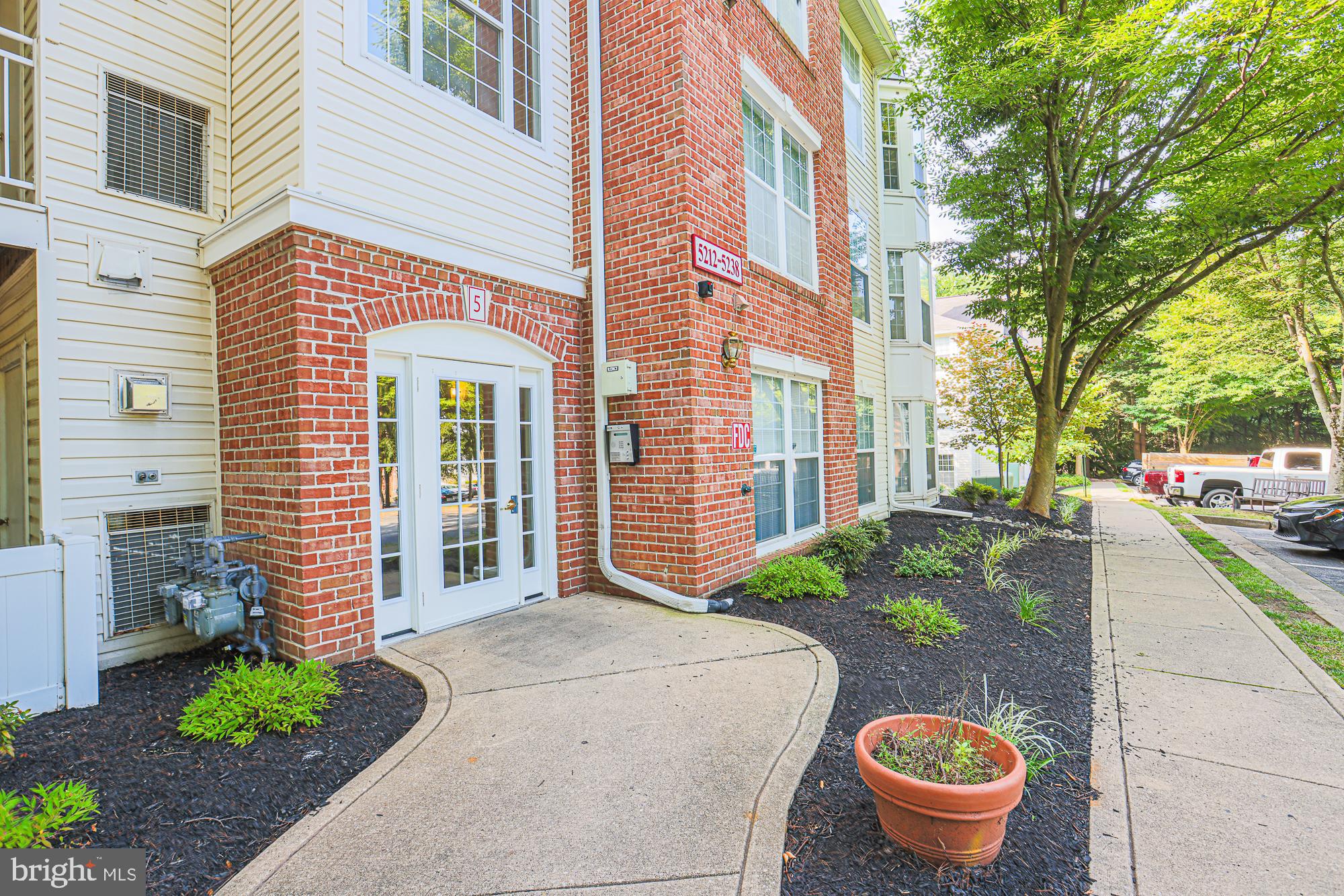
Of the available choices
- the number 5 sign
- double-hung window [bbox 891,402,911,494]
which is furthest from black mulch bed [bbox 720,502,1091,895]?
double-hung window [bbox 891,402,911,494]

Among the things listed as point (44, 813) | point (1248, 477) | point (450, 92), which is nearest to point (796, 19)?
point (450, 92)

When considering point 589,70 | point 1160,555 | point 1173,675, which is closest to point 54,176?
point 589,70

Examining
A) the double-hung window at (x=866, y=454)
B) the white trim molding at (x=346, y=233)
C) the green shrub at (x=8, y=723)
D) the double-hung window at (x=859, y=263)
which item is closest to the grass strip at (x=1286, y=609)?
the double-hung window at (x=866, y=454)

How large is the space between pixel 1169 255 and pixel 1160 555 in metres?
5.16

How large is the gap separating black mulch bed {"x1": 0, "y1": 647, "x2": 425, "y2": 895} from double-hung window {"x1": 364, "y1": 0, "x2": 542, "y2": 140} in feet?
14.1

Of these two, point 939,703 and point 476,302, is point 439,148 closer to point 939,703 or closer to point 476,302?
point 476,302

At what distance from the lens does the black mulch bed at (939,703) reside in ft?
7.14

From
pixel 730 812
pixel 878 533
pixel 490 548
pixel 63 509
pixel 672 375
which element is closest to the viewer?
pixel 730 812

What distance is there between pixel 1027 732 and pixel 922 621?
133 cm

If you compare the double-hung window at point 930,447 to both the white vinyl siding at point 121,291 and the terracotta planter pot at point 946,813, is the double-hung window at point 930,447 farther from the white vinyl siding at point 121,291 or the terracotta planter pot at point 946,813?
the white vinyl siding at point 121,291

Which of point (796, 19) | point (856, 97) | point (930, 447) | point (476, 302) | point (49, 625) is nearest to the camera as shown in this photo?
point (49, 625)

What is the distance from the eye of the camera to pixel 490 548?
5.04m

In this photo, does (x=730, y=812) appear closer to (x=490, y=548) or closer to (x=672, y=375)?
(x=490, y=548)

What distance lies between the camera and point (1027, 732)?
131 inches
